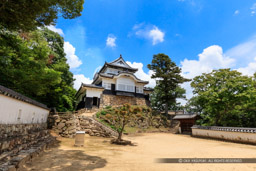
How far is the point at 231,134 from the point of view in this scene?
12.2 meters

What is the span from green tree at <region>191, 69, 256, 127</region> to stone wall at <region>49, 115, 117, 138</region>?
11.7m

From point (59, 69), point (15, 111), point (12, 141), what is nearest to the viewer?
point (12, 141)

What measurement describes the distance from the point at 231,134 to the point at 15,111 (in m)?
16.3

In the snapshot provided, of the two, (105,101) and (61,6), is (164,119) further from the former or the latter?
(61,6)

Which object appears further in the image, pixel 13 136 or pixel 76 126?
pixel 76 126

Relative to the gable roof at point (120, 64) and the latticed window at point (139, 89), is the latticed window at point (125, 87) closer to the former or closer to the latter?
the latticed window at point (139, 89)

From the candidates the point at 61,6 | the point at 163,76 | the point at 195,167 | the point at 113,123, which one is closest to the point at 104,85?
the point at 113,123

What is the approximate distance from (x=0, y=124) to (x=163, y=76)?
2460 centimetres

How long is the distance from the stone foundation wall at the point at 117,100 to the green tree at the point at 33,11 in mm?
18570

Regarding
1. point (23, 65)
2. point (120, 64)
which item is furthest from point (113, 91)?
point (23, 65)

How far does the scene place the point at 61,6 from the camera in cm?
690

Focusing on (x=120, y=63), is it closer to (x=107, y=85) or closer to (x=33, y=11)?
(x=107, y=85)

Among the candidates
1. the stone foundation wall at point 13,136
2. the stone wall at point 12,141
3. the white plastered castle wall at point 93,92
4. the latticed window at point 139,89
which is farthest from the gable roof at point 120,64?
the stone wall at point 12,141

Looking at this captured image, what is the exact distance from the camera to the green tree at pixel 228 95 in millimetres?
13320
